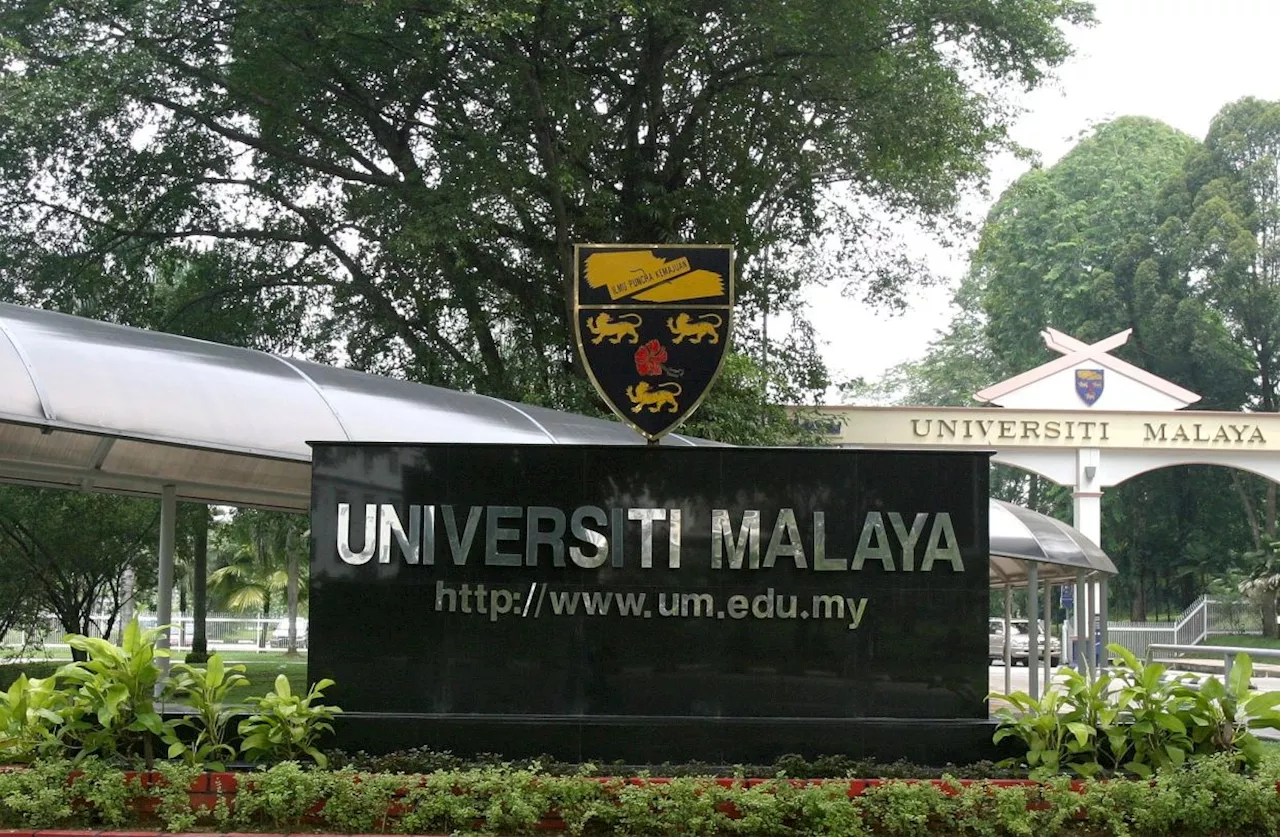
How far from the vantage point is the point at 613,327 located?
34.2 ft

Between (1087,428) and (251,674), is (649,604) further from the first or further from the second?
(1087,428)

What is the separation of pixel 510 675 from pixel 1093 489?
2673 centimetres

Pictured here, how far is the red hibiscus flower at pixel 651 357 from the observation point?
34.3 feet

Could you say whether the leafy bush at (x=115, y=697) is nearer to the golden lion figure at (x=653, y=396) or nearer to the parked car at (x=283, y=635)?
the golden lion figure at (x=653, y=396)

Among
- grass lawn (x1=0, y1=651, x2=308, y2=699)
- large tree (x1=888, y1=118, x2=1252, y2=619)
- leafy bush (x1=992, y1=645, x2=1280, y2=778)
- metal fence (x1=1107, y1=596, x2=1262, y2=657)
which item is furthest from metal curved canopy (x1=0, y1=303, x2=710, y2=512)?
large tree (x1=888, y1=118, x2=1252, y2=619)

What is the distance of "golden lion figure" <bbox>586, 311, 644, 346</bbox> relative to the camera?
10.4 metres

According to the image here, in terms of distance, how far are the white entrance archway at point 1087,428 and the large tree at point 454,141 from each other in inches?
294

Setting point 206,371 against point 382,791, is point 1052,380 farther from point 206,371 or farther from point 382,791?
point 382,791

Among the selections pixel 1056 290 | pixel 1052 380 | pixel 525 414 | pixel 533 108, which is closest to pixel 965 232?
pixel 1052 380

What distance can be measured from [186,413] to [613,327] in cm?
378

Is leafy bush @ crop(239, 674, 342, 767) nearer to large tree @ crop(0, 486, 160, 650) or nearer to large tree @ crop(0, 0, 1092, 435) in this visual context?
large tree @ crop(0, 0, 1092, 435)

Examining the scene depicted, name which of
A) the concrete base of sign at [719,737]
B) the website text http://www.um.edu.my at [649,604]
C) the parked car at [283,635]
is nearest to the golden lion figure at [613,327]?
the website text http://www.um.edu.my at [649,604]

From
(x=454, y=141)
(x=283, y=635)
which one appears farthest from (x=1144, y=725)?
(x=283, y=635)

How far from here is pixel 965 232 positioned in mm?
30531
